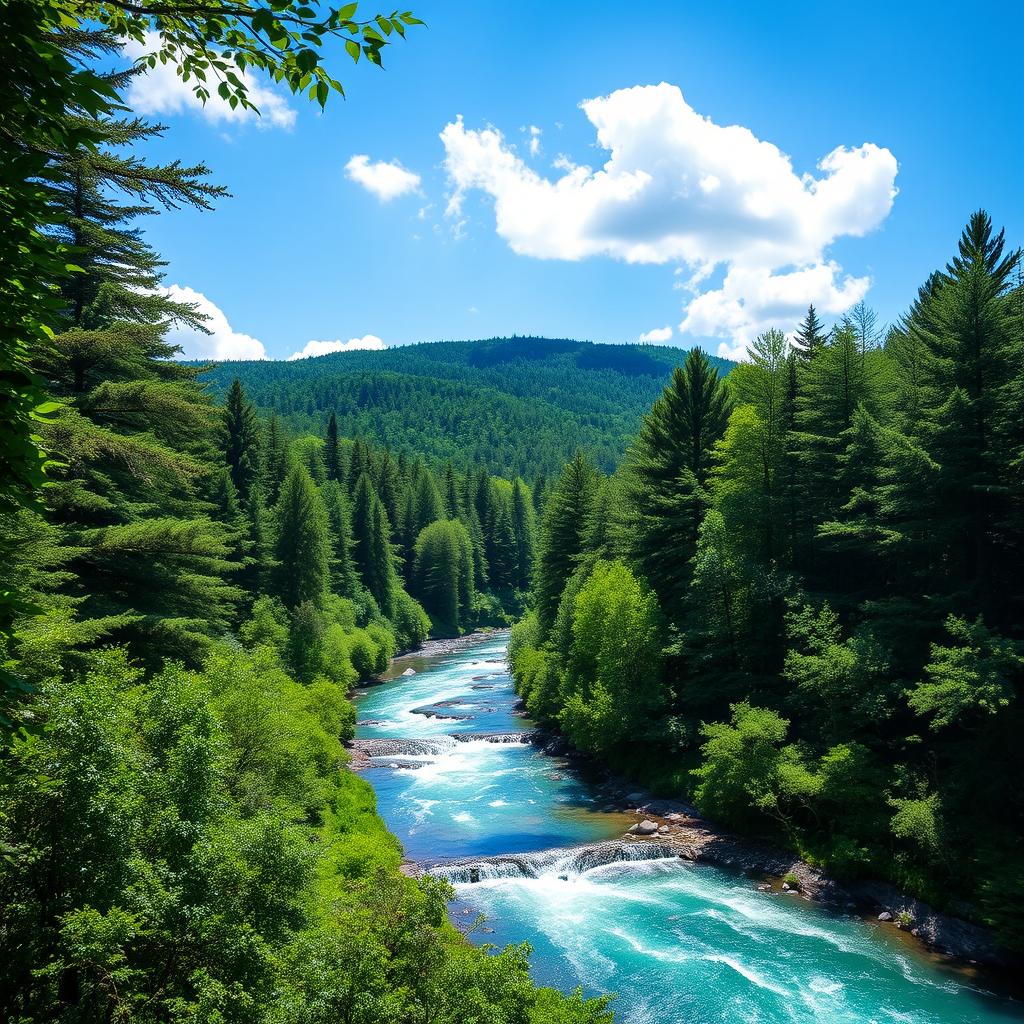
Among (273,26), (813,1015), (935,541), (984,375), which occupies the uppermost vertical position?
(984,375)

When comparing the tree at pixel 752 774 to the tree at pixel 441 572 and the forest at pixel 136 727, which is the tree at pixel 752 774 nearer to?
the forest at pixel 136 727

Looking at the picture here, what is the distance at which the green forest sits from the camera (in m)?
19.8

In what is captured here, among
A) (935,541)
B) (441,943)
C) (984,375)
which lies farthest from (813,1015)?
(984,375)

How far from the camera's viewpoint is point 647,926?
2002cm

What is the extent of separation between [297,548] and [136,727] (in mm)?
36475

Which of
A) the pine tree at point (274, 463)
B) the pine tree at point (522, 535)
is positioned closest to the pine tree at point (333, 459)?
the pine tree at point (274, 463)

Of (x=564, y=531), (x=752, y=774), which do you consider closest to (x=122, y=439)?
(x=752, y=774)

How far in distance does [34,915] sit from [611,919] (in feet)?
55.1

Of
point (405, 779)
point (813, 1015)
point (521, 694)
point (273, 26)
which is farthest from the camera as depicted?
point (521, 694)

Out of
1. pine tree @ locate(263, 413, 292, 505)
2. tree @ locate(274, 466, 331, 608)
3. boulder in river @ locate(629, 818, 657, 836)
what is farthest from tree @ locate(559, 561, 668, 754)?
pine tree @ locate(263, 413, 292, 505)

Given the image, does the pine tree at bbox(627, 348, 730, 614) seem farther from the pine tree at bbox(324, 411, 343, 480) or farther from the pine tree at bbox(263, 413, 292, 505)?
the pine tree at bbox(324, 411, 343, 480)

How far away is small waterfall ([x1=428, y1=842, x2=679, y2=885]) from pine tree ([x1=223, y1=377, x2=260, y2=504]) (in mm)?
35672

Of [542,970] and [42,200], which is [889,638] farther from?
[42,200]

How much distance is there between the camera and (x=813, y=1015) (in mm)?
15773
